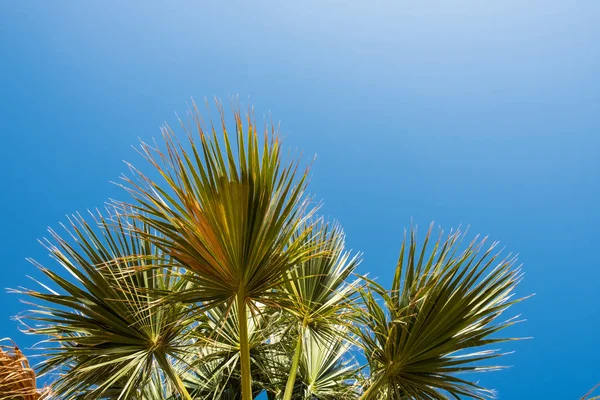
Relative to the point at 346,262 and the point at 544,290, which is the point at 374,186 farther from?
the point at 346,262

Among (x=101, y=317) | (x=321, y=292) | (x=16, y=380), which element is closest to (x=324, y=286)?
(x=321, y=292)

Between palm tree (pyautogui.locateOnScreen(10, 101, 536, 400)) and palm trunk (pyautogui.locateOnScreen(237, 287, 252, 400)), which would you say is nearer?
palm tree (pyautogui.locateOnScreen(10, 101, 536, 400))

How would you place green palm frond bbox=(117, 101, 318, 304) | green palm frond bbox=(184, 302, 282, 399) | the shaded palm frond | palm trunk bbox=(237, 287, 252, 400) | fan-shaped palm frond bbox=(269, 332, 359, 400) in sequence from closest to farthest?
green palm frond bbox=(117, 101, 318, 304), palm trunk bbox=(237, 287, 252, 400), the shaded palm frond, green palm frond bbox=(184, 302, 282, 399), fan-shaped palm frond bbox=(269, 332, 359, 400)

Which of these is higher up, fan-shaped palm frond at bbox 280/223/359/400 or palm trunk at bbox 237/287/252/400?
fan-shaped palm frond at bbox 280/223/359/400

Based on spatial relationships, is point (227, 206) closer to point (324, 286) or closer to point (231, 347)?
point (324, 286)

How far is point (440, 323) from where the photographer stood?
3.14 meters

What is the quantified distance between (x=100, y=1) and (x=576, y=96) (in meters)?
14.9

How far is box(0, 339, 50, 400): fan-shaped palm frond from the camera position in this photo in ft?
10.9

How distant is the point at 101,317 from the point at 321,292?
1453mm

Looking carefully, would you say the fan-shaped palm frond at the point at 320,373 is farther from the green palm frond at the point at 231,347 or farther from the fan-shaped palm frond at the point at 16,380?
the fan-shaped palm frond at the point at 16,380

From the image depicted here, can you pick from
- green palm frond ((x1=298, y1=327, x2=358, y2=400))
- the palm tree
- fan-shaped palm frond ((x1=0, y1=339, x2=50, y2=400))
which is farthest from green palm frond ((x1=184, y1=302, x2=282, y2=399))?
fan-shaped palm frond ((x1=0, y1=339, x2=50, y2=400))

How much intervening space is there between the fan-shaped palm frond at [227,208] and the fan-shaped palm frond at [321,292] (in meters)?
0.60

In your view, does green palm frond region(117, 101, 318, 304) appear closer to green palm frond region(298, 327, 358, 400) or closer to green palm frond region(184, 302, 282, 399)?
green palm frond region(184, 302, 282, 399)

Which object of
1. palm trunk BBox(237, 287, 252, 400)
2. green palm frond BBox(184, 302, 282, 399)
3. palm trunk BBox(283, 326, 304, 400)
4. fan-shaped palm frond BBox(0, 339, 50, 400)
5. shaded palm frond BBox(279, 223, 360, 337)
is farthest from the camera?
green palm frond BBox(184, 302, 282, 399)
